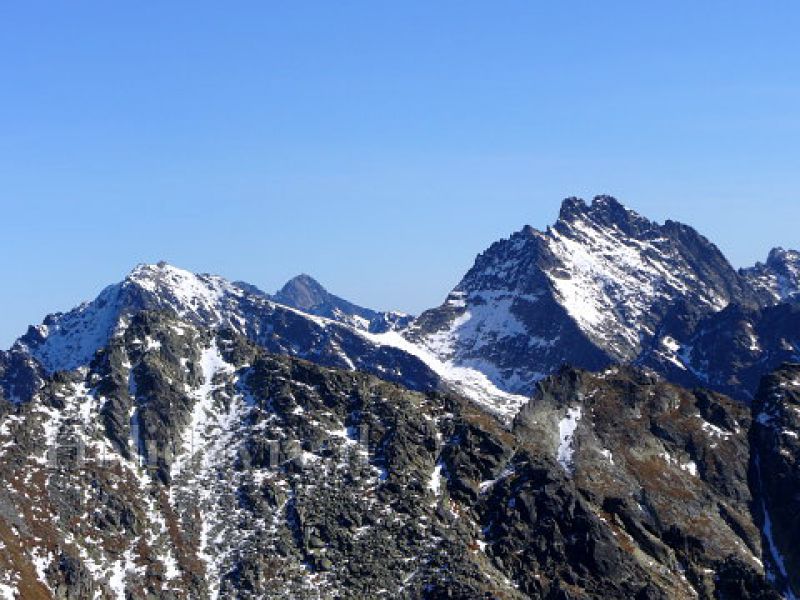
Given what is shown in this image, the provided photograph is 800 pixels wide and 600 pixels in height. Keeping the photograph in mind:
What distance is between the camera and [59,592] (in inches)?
7825

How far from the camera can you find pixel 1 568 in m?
194

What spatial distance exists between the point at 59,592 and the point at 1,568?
11.0m
